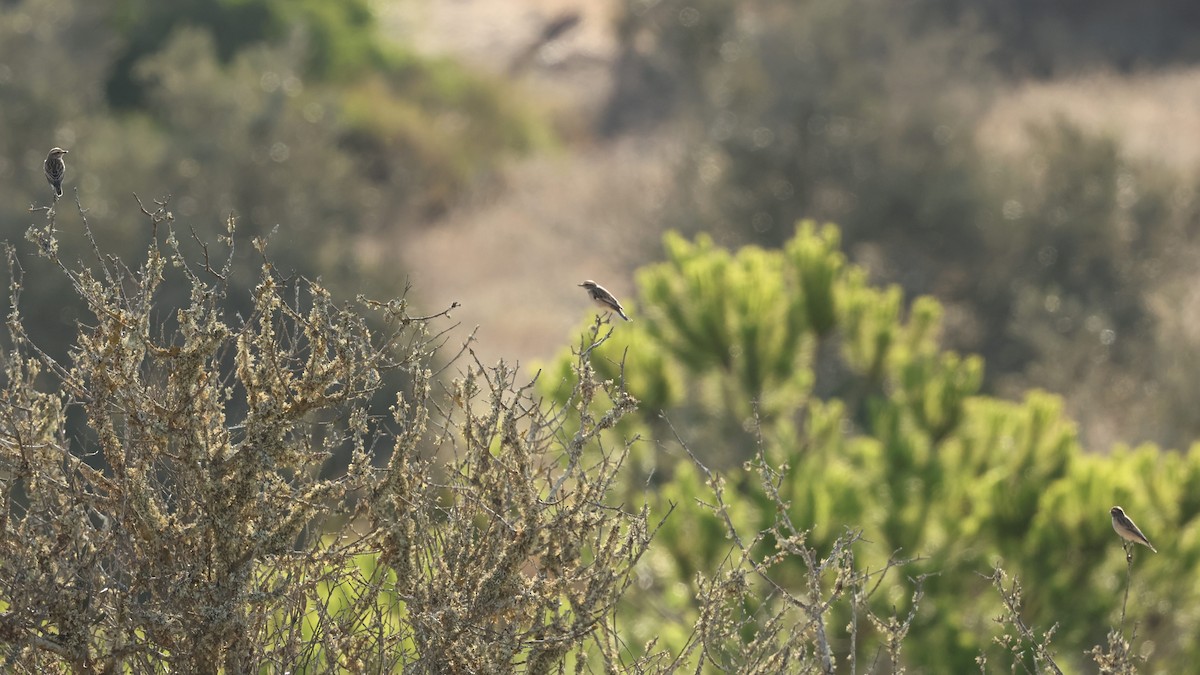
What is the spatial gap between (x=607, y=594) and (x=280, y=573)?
651mm

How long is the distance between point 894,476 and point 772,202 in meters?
11.4

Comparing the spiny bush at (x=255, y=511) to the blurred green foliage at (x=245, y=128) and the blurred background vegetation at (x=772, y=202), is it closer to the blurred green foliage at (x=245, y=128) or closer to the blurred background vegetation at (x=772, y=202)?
the blurred background vegetation at (x=772, y=202)

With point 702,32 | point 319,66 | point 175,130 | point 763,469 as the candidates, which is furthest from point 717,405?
point 319,66

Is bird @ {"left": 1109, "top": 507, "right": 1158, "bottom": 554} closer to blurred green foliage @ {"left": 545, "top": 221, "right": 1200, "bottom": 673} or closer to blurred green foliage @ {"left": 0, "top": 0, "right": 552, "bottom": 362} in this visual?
blurred green foliage @ {"left": 545, "top": 221, "right": 1200, "bottom": 673}

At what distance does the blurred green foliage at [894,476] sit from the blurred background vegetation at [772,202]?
20 millimetres

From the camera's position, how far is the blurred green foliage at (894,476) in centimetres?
655

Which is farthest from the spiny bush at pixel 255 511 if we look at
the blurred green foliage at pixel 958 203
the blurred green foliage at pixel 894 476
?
the blurred green foliage at pixel 958 203

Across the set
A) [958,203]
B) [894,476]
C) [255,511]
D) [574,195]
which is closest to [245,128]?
[574,195]

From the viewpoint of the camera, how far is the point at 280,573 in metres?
3.14

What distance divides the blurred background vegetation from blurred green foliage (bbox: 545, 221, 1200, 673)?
0.02 meters

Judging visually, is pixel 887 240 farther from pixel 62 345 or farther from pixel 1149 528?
pixel 1149 528

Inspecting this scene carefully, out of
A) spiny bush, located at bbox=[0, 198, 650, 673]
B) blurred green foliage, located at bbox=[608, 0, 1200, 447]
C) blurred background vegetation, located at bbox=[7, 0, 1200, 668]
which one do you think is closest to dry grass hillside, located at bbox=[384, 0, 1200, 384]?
blurred background vegetation, located at bbox=[7, 0, 1200, 668]

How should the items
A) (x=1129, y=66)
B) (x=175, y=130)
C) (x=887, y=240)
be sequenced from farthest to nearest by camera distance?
(x=1129, y=66), (x=175, y=130), (x=887, y=240)

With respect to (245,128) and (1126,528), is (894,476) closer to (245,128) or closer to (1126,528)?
(1126,528)
